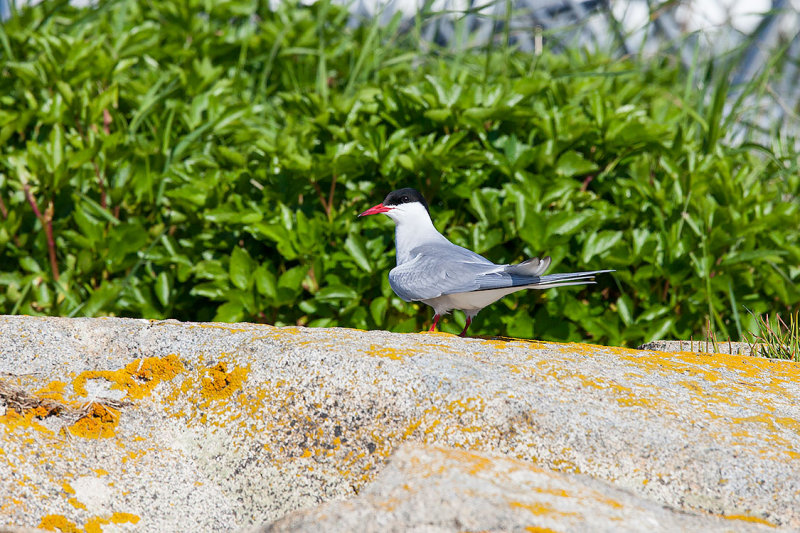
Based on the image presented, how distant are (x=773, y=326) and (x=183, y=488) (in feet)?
8.25

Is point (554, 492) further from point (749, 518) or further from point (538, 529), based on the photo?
point (749, 518)

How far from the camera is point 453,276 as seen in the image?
276cm

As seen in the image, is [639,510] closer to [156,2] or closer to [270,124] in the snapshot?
[270,124]

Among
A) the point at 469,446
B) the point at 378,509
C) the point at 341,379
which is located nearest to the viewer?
the point at 378,509

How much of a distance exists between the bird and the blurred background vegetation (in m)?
0.34

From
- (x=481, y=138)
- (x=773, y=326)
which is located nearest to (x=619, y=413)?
(x=773, y=326)

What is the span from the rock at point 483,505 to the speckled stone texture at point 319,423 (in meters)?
0.13

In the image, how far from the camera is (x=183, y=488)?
→ 6.15 ft

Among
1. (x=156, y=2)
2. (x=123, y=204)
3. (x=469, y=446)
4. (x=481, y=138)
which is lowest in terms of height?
(x=469, y=446)

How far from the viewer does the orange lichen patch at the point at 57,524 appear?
169cm

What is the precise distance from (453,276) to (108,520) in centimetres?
144

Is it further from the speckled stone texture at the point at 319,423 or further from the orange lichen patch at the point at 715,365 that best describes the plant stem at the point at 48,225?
the orange lichen patch at the point at 715,365

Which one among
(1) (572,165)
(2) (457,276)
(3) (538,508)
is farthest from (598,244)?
(3) (538,508)

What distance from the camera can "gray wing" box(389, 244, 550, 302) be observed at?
2.59 meters
